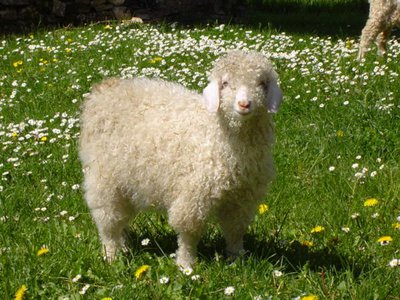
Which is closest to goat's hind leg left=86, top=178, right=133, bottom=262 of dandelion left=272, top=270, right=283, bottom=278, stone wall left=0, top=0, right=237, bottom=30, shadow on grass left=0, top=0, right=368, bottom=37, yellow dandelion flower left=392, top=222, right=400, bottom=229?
dandelion left=272, top=270, right=283, bottom=278

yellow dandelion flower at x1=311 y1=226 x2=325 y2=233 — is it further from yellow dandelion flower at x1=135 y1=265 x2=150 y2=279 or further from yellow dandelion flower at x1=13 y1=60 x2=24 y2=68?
yellow dandelion flower at x1=13 y1=60 x2=24 y2=68

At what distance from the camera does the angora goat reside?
3.98 m

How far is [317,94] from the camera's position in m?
7.04

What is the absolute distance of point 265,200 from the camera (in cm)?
525

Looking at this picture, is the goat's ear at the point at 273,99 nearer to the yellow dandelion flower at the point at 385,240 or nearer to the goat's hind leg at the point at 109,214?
the yellow dandelion flower at the point at 385,240

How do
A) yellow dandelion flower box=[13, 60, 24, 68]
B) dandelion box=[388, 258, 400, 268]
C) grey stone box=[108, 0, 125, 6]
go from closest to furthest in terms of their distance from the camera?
dandelion box=[388, 258, 400, 268] → yellow dandelion flower box=[13, 60, 24, 68] → grey stone box=[108, 0, 125, 6]

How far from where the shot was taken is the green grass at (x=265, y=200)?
4.03 metres

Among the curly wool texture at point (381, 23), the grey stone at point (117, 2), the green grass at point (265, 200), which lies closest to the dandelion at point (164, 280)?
the green grass at point (265, 200)

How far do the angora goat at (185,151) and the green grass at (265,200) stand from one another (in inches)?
10.0

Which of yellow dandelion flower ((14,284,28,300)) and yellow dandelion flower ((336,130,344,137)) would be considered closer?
yellow dandelion flower ((14,284,28,300))

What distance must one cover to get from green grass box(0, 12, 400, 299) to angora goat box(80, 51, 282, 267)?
0.25 meters

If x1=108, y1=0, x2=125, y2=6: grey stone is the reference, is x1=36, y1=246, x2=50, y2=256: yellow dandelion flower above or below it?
above

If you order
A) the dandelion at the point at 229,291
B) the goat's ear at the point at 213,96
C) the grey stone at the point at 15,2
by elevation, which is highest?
the goat's ear at the point at 213,96

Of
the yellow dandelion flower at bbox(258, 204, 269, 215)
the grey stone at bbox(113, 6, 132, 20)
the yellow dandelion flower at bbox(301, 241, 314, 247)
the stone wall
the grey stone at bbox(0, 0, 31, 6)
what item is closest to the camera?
the yellow dandelion flower at bbox(301, 241, 314, 247)
